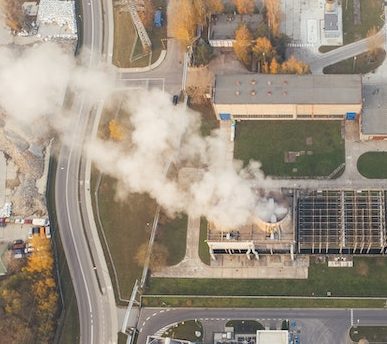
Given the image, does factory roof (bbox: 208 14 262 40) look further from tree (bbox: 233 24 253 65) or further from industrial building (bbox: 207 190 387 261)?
industrial building (bbox: 207 190 387 261)

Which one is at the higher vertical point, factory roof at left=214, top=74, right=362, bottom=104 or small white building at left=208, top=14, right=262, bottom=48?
small white building at left=208, top=14, right=262, bottom=48

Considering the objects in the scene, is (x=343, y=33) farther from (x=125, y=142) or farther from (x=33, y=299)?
(x=33, y=299)

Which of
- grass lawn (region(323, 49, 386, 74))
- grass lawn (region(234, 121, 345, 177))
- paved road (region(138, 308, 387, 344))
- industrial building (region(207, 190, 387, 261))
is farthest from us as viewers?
grass lawn (region(323, 49, 386, 74))

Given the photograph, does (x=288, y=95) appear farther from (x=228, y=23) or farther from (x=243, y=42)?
(x=228, y=23)

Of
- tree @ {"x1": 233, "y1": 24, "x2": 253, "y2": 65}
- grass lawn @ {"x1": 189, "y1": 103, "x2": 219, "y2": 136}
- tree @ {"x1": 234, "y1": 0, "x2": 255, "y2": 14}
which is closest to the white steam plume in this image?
grass lawn @ {"x1": 189, "y1": 103, "x2": 219, "y2": 136}

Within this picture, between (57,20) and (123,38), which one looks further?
(57,20)

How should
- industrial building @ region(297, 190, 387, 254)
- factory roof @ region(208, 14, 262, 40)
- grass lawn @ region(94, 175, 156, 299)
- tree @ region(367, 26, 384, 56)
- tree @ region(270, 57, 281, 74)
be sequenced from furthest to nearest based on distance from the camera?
factory roof @ region(208, 14, 262, 40), tree @ region(367, 26, 384, 56), tree @ region(270, 57, 281, 74), grass lawn @ region(94, 175, 156, 299), industrial building @ region(297, 190, 387, 254)

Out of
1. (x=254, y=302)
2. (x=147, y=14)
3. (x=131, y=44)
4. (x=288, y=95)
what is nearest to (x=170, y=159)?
(x=288, y=95)
